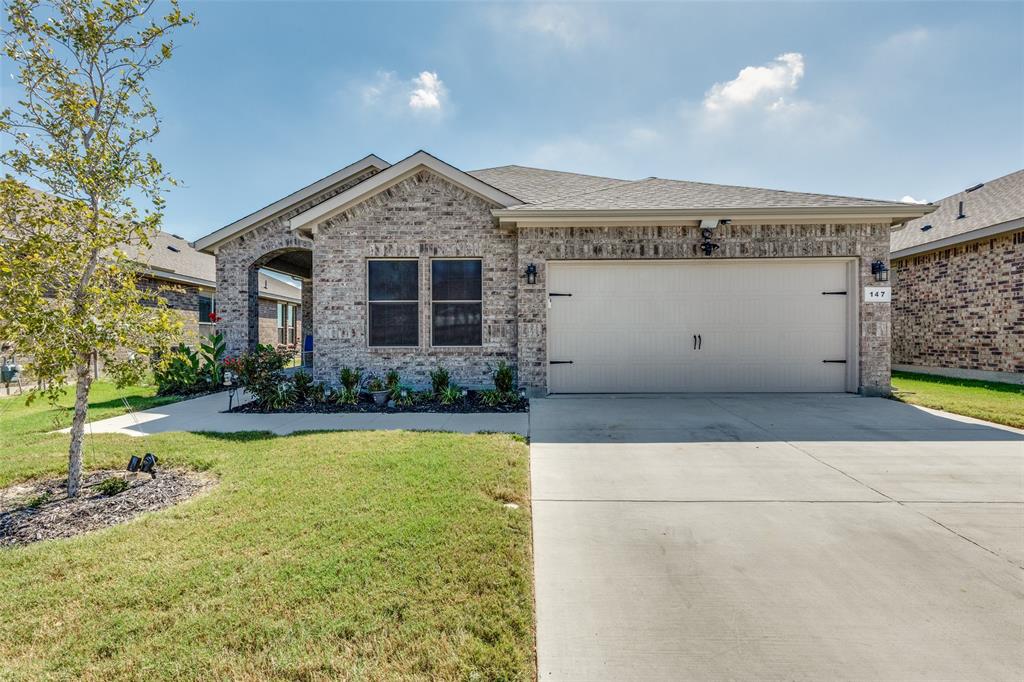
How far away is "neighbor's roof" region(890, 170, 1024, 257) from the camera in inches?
395

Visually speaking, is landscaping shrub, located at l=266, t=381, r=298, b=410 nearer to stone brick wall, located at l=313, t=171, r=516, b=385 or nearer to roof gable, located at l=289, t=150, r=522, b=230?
stone brick wall, located at l=313, t=171, r=516, b=385

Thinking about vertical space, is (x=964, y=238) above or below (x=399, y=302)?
above

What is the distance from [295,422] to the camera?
21.2 feet

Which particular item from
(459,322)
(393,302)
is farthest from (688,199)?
(393,302)

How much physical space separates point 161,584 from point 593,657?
7.61ft

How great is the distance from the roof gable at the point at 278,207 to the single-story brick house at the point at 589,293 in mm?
2607

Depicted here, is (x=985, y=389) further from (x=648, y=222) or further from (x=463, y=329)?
(x=463, y=329)

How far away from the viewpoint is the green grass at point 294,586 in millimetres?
1816

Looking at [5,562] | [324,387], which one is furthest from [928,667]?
[324,387]

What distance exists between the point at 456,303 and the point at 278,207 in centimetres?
551

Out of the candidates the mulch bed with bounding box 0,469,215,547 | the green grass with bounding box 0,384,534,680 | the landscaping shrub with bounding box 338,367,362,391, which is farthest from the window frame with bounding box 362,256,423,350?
the green grass with bounding box 0,384,534,680

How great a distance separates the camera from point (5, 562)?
260 cm

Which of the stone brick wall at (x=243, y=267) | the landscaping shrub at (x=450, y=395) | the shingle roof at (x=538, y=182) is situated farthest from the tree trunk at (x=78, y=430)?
the stone brick wall at (x=243, y=267)

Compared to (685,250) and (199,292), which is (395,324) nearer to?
(685,250)
